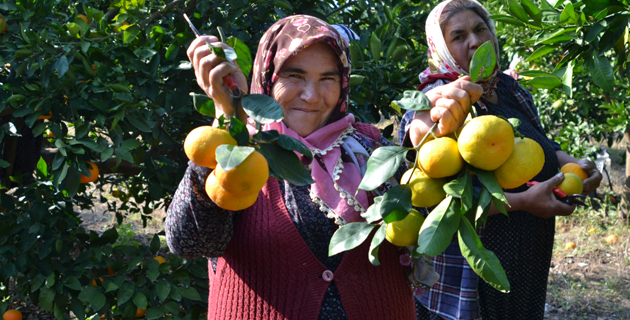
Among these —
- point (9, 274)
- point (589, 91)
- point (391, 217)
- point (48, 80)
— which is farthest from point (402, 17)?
point (589, 91)

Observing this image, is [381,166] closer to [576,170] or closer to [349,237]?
[349,237]

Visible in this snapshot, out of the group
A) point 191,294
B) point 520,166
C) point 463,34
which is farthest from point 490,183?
point 191,294

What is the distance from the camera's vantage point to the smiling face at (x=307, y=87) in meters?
1.31

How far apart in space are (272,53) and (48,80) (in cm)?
→ 106

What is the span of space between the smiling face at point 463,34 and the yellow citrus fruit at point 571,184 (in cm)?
55

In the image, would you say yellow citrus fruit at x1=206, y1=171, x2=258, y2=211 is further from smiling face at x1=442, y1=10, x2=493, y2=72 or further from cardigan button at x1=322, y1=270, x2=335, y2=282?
smiling face at x1=442, y1=10, x2=493, y2=72

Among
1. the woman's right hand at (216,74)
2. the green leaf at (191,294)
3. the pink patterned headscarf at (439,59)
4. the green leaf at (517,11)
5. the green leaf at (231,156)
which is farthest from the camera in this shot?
the green leaf at (191,294)

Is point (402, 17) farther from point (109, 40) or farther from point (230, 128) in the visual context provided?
→ point (230, 128)

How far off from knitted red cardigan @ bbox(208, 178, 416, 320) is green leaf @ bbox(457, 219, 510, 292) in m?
0.47

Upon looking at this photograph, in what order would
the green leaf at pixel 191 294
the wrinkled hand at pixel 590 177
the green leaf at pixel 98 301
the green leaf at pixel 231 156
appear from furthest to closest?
the green leaf at pixel 191 294, the green leaf at pixel 98 301, the wrinkled hand at pixel 590 177, the green leaf at pixel 231 156

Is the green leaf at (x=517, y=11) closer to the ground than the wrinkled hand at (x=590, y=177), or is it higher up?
higher up

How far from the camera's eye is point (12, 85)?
1.92m

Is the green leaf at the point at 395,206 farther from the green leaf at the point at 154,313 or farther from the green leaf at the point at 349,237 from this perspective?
the green leaf at the point at 154,313

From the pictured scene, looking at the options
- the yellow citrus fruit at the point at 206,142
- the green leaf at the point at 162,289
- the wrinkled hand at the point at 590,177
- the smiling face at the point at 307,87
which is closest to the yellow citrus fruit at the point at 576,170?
the wrinkled hand at the point at 590,177
